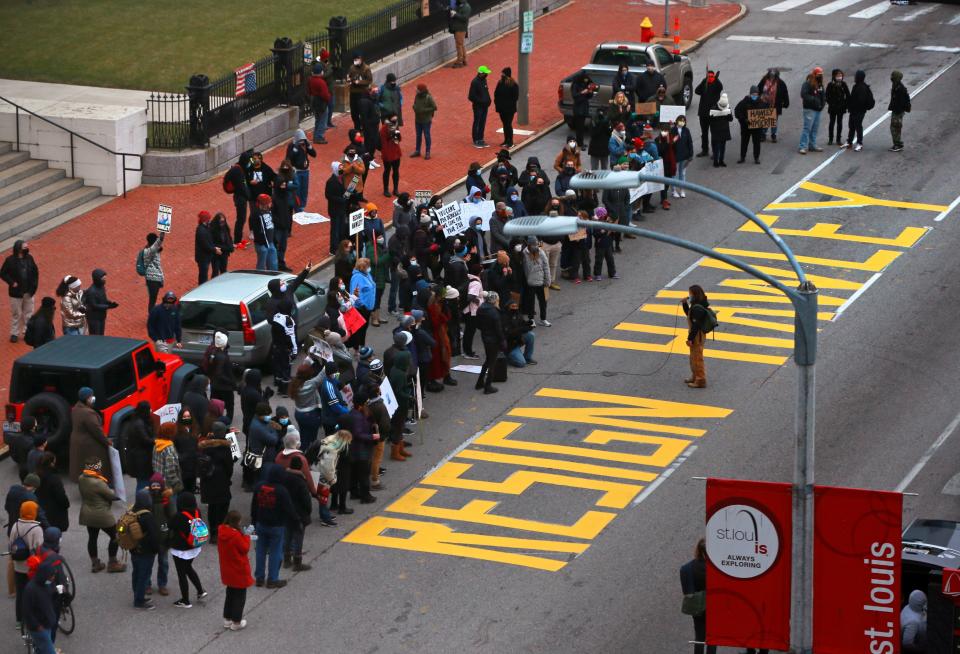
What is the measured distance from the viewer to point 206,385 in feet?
75.8

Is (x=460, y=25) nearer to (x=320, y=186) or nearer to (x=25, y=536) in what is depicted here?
(x=320, y=186)

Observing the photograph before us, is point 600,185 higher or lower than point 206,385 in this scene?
higher

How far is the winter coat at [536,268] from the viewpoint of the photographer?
27984 mm

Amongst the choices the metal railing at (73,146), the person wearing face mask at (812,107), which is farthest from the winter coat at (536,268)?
the person wearing face mask at (812,107)

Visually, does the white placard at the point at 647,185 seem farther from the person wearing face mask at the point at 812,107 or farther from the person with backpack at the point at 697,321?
the person with backpack at the point at 697,321

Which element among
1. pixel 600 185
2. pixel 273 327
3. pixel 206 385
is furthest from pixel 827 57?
Answer: pixel 600 185

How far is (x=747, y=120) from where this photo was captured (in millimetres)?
36219

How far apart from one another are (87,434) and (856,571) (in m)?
10.5

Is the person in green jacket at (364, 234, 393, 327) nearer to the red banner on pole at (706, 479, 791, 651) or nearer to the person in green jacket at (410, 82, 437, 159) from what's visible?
the person in green jacket at (410, 82, 437, 159)

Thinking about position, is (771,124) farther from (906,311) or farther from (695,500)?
(695,500)

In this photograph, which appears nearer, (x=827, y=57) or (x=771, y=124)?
(x=771, y=124)

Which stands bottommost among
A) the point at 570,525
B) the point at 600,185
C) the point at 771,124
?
the point at 570,525

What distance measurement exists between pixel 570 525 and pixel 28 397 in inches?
298

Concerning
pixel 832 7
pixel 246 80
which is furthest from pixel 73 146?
pixel 832 7
